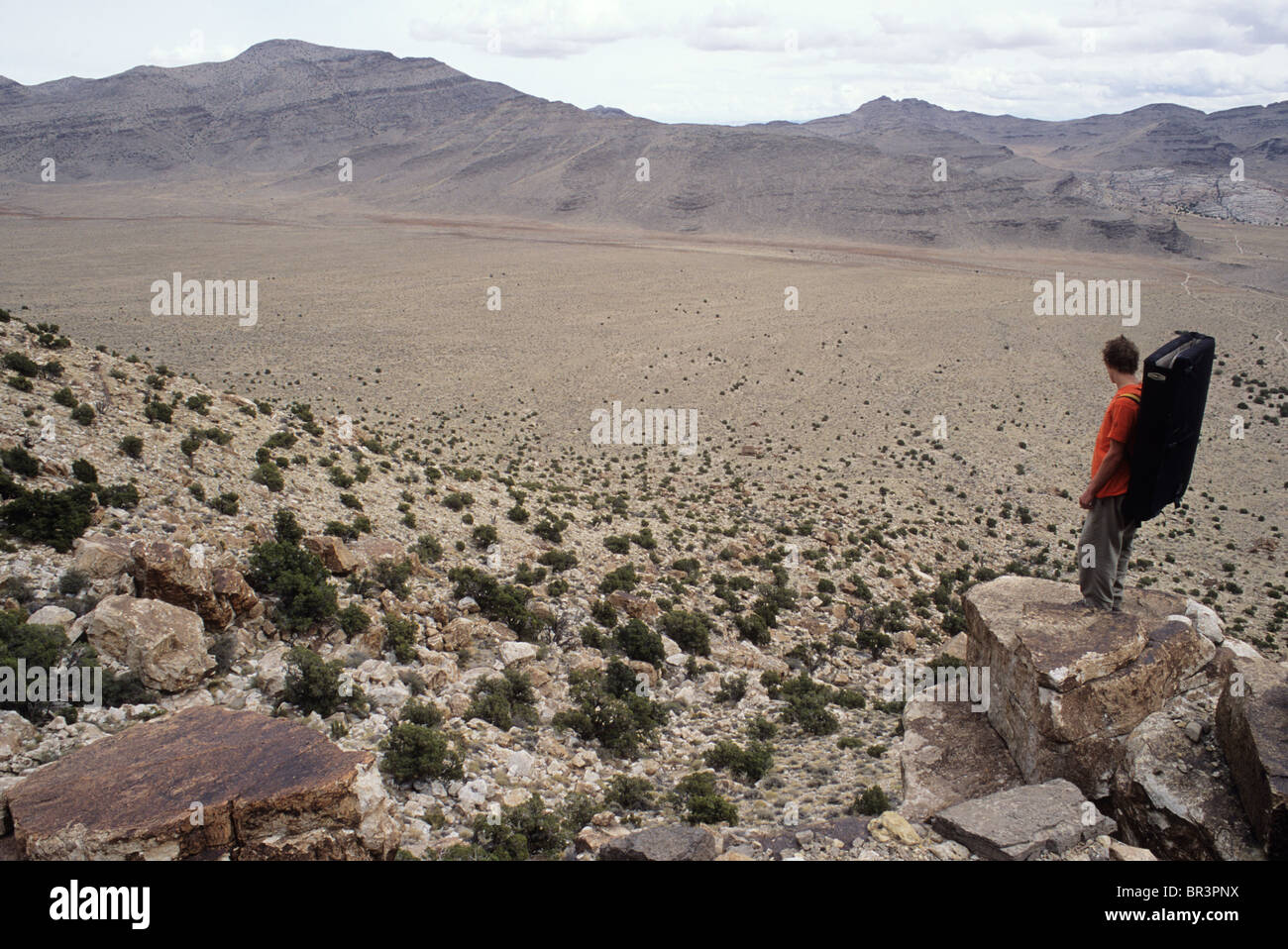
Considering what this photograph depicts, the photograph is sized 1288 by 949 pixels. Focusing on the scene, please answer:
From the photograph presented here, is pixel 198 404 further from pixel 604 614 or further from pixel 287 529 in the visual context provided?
pixel 604 614

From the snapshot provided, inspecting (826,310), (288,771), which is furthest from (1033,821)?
(826,310)

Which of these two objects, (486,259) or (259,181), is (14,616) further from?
(259,181)

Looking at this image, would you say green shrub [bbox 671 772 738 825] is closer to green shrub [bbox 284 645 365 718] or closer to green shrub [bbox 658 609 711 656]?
green shrub [bbox 284 645 365 718]

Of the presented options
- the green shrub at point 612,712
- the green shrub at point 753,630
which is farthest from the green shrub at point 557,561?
the green shrub at point 612,712

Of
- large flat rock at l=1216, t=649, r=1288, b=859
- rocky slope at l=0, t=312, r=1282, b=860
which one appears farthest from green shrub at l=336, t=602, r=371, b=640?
large flat rock at l=1216, t=649, r=1288, b=859

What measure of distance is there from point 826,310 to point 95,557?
43.5m

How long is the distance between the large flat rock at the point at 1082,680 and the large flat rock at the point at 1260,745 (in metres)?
0.76

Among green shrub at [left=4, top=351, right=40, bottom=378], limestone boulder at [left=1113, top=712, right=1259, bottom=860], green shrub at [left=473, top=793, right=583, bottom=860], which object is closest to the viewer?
limestone boulder at [left=1113, top=712, right=1259, bottom=860]

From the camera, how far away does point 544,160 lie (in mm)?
111500

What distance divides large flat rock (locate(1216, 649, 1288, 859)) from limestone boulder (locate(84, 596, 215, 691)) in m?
8.58

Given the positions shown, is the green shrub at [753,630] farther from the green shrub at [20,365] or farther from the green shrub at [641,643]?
the green shrub at [20,365]

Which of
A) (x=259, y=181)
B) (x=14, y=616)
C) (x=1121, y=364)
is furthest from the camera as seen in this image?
(x=259, y=181)

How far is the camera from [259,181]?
113 metres

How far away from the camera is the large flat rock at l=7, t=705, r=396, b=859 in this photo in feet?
15.1
